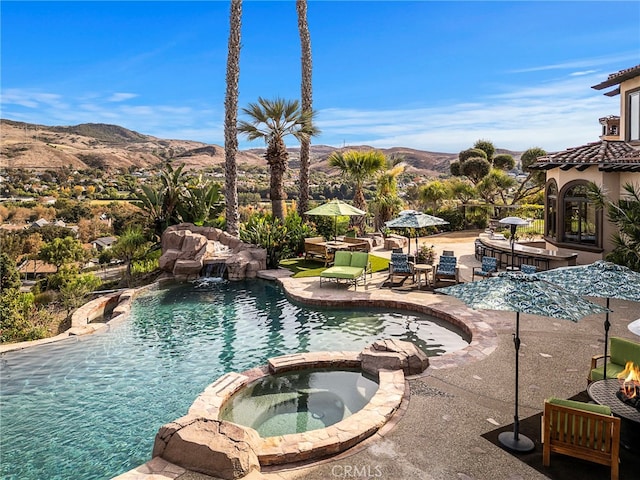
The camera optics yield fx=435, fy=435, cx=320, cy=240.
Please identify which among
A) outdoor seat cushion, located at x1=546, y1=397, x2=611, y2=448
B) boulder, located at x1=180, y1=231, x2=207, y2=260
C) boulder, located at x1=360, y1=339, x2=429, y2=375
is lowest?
boulder, located at x1=360, y1=339, x2=429, y2=375

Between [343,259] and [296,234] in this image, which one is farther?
[296,234]

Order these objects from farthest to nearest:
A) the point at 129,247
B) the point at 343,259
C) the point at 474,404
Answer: the point at 129,247 → the point at 343,259 → the point at 474,404

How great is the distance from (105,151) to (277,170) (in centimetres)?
7297

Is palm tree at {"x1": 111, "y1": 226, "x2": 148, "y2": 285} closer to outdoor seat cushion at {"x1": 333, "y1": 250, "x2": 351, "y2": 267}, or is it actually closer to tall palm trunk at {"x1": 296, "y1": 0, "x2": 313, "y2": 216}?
tall palm trunk at {"x1": 296, "y1": 0, "x2": 313, "y2": 216}

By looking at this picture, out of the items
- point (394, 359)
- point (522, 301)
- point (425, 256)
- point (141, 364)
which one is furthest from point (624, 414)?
point (425, 256)

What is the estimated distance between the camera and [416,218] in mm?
16422

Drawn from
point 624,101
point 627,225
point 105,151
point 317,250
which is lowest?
point 317,250

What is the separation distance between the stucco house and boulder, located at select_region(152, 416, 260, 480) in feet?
54.3

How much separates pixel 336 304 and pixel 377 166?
16.9m

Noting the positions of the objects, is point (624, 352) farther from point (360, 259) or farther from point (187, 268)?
point (187, 268)

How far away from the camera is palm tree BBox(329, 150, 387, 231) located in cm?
2867

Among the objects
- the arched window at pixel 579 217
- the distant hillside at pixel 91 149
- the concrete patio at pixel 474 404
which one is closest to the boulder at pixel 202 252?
the concrete patio at pixel 474 404

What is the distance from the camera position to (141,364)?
963 centimetres

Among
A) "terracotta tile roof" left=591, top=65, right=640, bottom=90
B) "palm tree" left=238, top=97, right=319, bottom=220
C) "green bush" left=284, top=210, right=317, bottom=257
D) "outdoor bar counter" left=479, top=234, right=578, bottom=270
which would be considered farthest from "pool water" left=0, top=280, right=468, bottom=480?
"terracotta tile roof" left=591, top=65, right=640, bottom=90
